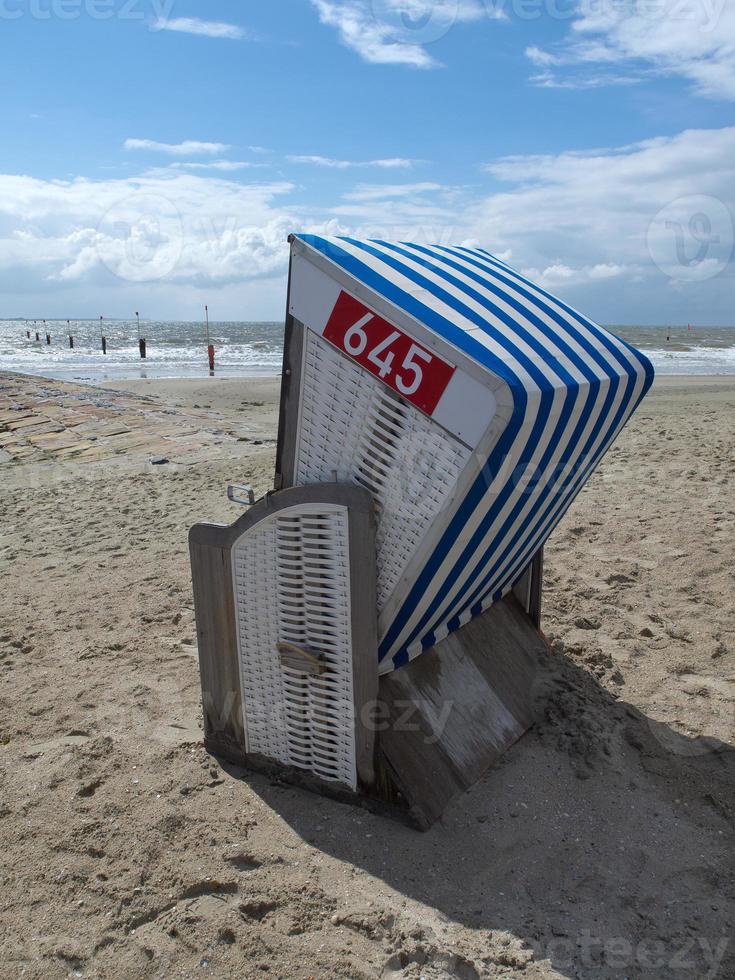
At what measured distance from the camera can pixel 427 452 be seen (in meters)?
2.58

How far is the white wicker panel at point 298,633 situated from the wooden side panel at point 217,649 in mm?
52

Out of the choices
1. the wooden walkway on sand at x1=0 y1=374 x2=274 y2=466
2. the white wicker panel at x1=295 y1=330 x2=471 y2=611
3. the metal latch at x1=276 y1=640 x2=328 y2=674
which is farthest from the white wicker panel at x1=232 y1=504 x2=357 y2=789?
the wooden walkway on sand at x1=0 y1=374 x2=274 y2=466

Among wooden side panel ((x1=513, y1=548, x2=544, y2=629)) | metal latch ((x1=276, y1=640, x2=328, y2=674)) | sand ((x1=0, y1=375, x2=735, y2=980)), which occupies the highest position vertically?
metal latch ((x1=276, y1=640, x2=328, y2=674))

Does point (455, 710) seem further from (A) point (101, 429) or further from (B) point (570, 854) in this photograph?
(A) point (101, 429)

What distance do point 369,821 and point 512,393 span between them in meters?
1.81

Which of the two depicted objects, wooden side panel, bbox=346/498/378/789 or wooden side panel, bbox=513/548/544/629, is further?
wooden side panel, bbox=513/548/544/629

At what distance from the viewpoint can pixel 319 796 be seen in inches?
126

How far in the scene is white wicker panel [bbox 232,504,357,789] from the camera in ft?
9.61

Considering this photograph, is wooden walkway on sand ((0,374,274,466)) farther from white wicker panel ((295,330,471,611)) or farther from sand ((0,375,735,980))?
white wicker panel ((295,330,471,611))

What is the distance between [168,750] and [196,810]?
48 cm

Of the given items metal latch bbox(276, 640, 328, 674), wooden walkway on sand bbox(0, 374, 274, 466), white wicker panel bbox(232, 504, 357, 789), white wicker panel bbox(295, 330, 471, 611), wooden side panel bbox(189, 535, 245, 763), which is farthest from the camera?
wooden walkway on sand bbox(0, 374, 274, 466)

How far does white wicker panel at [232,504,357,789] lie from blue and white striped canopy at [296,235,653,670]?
0.23m

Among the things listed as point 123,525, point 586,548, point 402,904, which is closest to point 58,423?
point 123,525

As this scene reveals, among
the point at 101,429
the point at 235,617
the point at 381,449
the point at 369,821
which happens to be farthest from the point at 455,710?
the point at 101,429
